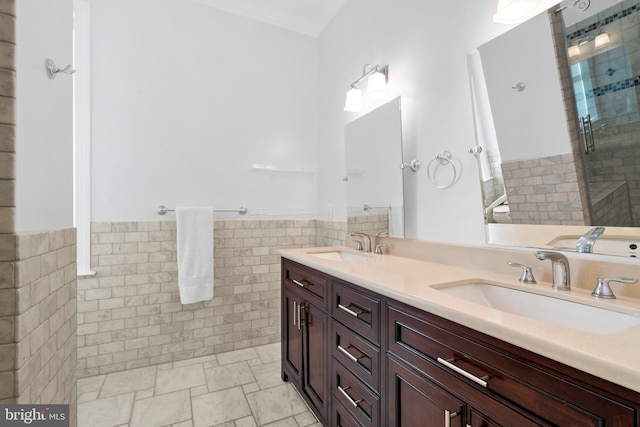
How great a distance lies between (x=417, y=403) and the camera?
40.6 inches

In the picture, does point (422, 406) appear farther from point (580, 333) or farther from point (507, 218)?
point (507, 218)

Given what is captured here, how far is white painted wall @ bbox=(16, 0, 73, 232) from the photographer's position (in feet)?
2.98

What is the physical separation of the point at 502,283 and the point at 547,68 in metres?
0.85

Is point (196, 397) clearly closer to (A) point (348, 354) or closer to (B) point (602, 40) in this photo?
(A) point (348, 354)

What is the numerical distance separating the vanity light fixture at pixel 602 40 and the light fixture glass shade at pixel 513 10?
11.5 inches

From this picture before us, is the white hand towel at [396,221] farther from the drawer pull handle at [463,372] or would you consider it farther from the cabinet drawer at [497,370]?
the drawer pull handle at [463,372]

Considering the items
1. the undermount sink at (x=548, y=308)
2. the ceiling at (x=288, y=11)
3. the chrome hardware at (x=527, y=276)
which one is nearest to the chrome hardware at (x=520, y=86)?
the chrome hardware at (x=527, y=276)

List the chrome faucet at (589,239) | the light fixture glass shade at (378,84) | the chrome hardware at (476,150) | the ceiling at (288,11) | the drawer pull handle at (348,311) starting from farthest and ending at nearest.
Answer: the ceiling at (288,11) < the light fixture glass shade at (378,84) < the chrome hardware at (476,150) < the drawer pull handle at (348,311) < the chrome faucet at (589,239)

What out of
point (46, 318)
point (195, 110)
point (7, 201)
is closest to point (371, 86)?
point (195, 110)

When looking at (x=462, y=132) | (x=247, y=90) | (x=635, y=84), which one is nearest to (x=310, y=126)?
(x=247, y=90)

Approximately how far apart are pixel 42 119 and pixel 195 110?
1677mm

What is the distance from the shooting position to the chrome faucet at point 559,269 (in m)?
1.10

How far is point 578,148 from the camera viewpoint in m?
1.15

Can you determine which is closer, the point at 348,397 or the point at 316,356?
the point at 348,397
